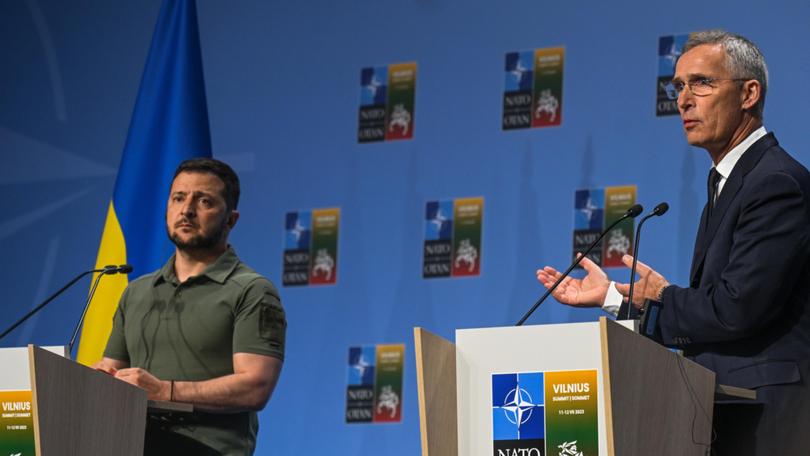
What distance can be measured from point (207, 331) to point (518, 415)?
140 centimetres

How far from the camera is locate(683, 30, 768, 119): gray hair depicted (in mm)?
3061

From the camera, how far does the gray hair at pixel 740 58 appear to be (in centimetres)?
306

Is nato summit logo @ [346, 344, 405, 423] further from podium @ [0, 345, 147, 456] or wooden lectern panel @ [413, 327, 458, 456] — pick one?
wooden lectern panel @ [413, 327, 458, 456]

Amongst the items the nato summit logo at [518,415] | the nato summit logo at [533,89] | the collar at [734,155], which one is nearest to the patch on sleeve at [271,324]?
the nato summit logo at [518,415]

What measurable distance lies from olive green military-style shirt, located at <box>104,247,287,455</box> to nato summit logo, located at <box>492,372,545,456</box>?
46.0 inches

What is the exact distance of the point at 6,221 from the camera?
609cm

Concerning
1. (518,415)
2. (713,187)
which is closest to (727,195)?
(713,187)

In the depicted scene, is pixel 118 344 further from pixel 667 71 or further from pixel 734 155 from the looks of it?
pixel 667 71

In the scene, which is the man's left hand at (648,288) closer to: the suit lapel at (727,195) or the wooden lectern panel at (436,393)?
the suit lapel at (727,195)

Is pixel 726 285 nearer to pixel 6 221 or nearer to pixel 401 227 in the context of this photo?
pixel 401 227

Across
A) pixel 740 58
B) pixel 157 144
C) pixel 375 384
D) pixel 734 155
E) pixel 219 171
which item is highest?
pixel 157 144

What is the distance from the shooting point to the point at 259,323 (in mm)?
3654

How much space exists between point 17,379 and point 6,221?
3.26 m

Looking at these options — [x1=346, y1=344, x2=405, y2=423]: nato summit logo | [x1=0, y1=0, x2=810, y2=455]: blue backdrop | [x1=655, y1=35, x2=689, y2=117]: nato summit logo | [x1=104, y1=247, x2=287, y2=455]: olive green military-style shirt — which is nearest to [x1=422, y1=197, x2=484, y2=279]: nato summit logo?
[x1=0, y1=0, x2=810, y2=455]: blue backdrop
